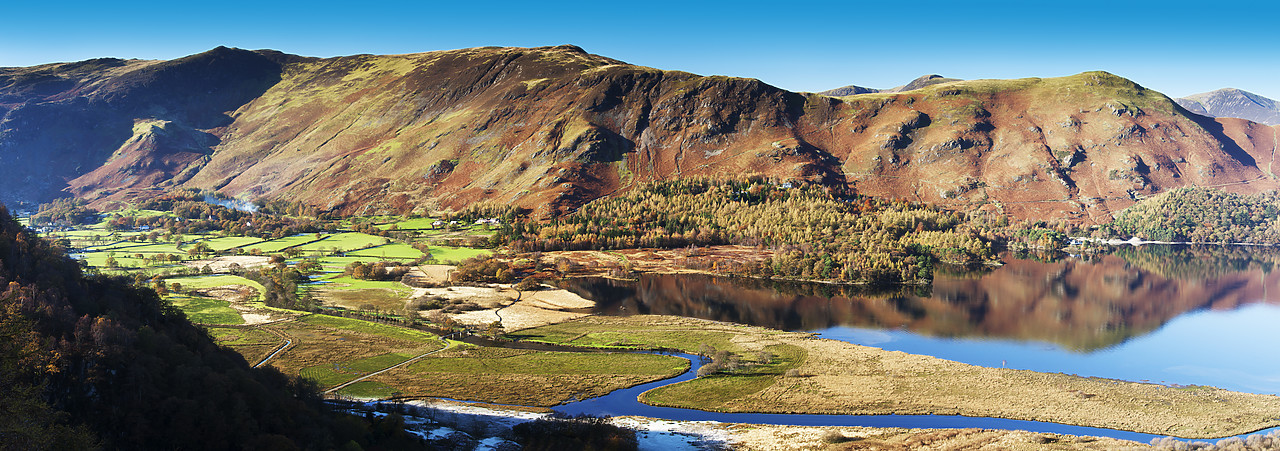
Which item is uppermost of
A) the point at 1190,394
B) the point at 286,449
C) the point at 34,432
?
the point at 34,432

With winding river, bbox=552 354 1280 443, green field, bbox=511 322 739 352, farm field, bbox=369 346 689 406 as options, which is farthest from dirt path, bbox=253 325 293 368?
winding river, bbox=552 354 1280 443

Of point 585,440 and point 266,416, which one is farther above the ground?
point 266,416

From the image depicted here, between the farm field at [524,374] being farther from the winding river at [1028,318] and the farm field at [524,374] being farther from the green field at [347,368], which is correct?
the winding river at [1028,318]

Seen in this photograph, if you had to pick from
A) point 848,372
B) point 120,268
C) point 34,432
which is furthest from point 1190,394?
point 120,268

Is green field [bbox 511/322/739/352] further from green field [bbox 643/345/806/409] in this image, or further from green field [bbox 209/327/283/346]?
green field [bbox 209/327/283/346]

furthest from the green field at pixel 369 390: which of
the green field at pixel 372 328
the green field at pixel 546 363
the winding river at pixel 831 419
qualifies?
the green field at pixel 372 328

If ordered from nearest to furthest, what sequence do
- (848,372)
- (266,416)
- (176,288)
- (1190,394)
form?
(266,416) < (1190,394) < (848,372) < (176,288)

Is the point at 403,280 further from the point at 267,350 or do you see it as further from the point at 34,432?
the point at 34,432
